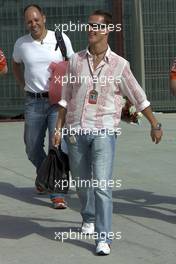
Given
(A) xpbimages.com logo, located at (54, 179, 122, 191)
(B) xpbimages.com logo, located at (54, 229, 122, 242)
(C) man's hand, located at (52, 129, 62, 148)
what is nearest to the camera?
(A) xpbimages.com logo, located at (54, 179, 122, 191)

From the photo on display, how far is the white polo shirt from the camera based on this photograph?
6984 millimetres

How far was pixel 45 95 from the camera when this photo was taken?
705cm

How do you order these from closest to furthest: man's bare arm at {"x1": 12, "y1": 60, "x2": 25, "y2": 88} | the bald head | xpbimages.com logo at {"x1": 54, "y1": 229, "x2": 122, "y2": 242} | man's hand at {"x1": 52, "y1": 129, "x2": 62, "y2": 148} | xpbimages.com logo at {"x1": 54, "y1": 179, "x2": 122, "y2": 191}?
xpbimages.com logo at {"x1": 54, "y1": 179, "x2": 122, "y2": 191}
man's hand at {"x1": 52, "y1": 129, "x2": 62, "y2": 148}
xpbimages.com logo at {"x1": 54, "y1": 229, "x2": 122, "y2": 242}
the bald head
man's bare arm at {"x1": 12, "y1": 60, "x2": 25, "y2": 88}

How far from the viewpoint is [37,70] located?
276 inches

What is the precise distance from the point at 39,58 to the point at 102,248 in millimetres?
2301

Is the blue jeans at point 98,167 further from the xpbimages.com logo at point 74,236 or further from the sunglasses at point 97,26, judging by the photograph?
the sunglasses at point 97,26

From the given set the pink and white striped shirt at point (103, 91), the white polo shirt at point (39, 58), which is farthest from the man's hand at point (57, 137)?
the white polo shirt at point (39, 58)

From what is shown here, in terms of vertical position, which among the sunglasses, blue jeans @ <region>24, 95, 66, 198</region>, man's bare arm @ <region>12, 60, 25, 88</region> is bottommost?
blue jeans @ <region>24, 95, 66, 198</region>

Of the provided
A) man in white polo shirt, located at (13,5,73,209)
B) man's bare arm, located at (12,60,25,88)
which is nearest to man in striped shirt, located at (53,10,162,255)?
man in white polo shirt, located at (13,5,73,209)

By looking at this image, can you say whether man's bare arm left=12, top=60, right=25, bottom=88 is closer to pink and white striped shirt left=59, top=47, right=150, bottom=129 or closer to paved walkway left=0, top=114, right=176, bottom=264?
paved walkway left=0, top=114, right=176, bottom=264

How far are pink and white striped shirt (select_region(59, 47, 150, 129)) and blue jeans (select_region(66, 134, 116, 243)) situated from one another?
0.11m

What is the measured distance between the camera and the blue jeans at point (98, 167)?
5367mm

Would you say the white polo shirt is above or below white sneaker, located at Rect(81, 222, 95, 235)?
above

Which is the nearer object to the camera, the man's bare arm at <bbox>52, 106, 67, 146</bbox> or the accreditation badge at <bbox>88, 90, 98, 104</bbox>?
the accreditation badge at <bbox>88, 90, 98, 104</bbox>
